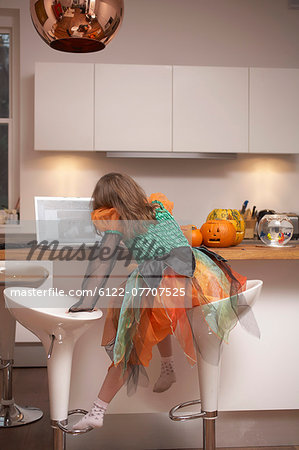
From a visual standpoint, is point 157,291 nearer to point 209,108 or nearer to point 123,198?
point 123,198

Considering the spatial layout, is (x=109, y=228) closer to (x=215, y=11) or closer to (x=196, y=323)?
(x=196, y=323)

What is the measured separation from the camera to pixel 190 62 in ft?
13.0

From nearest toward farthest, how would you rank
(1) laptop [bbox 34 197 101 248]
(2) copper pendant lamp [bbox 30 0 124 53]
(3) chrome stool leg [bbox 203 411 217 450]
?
(2) copper pendant lamp [bbox 30 0 124 53], (3) chrome stool leg [bbox 203 411 217 450], (1) laptop [bbox 34 197 101 248]

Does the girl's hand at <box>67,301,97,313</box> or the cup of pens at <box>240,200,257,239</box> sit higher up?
the cup of pens at <box>240,200,257,239</box>

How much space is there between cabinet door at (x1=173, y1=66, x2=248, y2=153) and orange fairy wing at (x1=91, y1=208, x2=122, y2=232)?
1799 mm

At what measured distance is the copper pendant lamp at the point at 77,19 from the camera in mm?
1610

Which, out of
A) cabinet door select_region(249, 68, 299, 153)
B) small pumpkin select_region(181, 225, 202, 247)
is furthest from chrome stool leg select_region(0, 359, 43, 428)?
cabinet door select_region(249, 68, 299, 153)

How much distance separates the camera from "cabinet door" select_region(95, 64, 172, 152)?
3.56m

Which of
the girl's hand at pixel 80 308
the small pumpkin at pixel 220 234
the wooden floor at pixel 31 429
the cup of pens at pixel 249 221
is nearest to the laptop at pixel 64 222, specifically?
the girl's hand at pixel 80 308

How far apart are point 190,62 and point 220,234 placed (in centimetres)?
218

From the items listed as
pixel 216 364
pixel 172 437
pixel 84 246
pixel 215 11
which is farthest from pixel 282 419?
pixel 215 11

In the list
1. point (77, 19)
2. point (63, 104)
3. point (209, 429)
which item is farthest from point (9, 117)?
point (209, 429)

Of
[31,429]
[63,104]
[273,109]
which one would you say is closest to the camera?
[31,429]

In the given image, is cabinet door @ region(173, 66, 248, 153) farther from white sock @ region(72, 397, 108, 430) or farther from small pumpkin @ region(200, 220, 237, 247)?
white sock @ region(72, 397, 108, 430)
